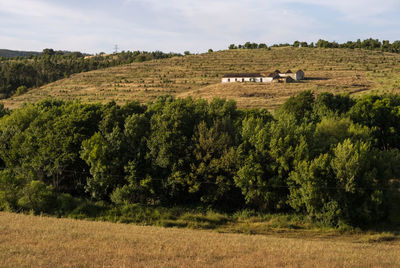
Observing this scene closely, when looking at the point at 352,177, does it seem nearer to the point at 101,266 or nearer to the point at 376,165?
the point at 376,165

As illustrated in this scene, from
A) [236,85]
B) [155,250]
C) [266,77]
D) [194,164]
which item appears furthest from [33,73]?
[155,250]

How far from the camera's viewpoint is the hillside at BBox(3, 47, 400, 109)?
89.8 metres

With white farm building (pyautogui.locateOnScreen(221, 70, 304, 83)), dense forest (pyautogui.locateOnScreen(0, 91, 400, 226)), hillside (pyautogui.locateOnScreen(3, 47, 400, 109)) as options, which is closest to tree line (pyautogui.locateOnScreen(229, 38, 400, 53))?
hillside (pyautogui.locateOnScreen(3, 47, 400, 109))

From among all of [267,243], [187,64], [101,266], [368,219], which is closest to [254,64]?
[187,64]

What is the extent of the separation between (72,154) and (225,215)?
18.6 meters

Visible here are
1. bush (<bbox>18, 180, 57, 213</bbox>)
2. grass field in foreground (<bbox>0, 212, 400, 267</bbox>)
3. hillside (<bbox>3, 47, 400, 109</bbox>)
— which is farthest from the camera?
hillside (<bbox>3, 47, 400, 109</bbox>)

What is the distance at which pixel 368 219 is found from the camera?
32031 mm

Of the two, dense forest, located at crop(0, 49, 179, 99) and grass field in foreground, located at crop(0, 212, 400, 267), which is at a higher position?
dense forest, located at crop(0, 49, 179, 99)

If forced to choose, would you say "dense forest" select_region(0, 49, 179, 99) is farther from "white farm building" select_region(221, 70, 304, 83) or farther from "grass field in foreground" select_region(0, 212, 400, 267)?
"grass field in foreground" select_region(0, 212, 400, 267)

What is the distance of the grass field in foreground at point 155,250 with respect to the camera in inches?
733

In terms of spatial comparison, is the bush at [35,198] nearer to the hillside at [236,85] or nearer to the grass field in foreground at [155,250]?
the grass field in foreground at [155,250]

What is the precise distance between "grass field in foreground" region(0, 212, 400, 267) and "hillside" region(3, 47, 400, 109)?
176ft

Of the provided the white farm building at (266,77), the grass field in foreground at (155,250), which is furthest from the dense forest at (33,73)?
the grass field in foreground at (155,250)

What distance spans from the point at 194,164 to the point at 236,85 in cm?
6170
